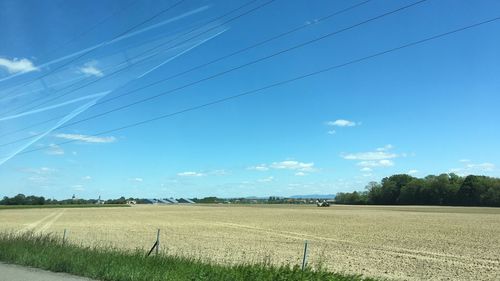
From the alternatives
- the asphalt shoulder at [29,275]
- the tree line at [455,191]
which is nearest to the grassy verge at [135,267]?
the asphalt shoulder at [29,275]

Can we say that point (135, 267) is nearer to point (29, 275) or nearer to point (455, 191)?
point (29, 275)

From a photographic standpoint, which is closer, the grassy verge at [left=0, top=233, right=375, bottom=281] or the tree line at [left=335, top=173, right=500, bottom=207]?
the grassy verge at [left=0, top=233, right=375, bottom=281]

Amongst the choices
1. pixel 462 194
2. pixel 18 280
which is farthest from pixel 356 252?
pixel 462 194

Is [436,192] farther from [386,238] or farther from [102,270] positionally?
[102,270]

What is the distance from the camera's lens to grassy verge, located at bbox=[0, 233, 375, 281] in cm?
1202

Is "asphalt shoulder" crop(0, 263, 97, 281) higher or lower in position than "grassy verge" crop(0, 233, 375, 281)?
lower

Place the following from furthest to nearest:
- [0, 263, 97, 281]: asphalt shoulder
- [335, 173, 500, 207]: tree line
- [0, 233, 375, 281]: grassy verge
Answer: [335, 173, 500, 207]: tree line < [0, 263, 97, 281]: asphalt shoulder < [0, 233, 375, 281]: grassy verge

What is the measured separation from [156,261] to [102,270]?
1.70 meters

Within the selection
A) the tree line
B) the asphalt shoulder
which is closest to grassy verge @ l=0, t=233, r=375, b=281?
the asphalt shoulder

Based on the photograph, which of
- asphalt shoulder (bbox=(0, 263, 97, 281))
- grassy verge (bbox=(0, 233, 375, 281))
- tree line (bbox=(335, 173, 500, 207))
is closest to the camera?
grassy verge (bbox=(0, 233, 375, 281))

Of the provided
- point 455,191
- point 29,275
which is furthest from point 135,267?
point 455,191

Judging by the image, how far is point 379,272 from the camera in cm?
2144

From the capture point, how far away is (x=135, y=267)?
536 inches

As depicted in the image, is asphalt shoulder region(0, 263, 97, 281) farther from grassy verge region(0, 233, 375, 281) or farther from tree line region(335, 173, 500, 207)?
tree line region(335, 173, 500, 207)
